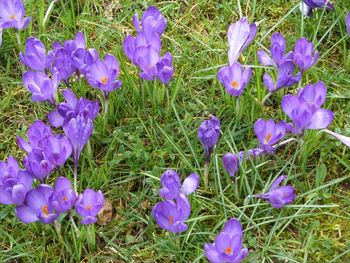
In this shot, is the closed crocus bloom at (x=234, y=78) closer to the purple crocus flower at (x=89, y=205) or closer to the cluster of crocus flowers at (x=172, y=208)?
the cluster of crocus flowers at (x=172, y=208)

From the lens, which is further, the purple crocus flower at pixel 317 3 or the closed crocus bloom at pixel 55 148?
the purple crocus flower at pixel 317 3

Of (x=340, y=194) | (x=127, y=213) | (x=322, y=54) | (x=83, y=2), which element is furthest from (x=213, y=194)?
(x=83, y=2)

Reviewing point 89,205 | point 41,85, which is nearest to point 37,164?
point 89,205

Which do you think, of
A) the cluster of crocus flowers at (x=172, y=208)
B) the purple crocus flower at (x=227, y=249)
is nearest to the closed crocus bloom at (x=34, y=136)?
the cluster of crocus flowers at (x=172, y=208)

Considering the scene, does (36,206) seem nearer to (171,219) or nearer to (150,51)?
(171,219)

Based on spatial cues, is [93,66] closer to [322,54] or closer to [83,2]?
[83,2]

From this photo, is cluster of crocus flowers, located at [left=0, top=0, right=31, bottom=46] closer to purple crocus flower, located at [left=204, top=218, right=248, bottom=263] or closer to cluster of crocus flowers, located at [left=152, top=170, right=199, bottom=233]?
cluster of crocus flowers, located at [left=152, top=170, right=199, bottom=233]

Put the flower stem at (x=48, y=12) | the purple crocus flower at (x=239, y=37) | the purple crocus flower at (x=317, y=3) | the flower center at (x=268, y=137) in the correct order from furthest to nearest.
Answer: the flower stem at (x=48, y=12)
the purple crocus flower at (x=317, y=3)
the purple crocus flower at (x=239, y=37)
the flower center at (x=268, y=137)
